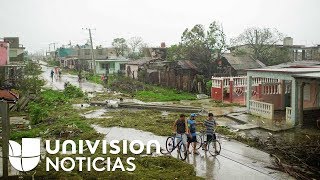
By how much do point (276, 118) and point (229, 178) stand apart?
10.5 metres

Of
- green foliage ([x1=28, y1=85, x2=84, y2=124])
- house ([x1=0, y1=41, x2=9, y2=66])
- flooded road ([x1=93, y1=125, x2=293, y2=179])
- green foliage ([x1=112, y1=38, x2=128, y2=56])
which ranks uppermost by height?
green foliage ([x1=112, y1=38, x2=128, y2=56])

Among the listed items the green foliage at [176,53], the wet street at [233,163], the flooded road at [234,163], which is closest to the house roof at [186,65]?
the green foliage at [176,53]

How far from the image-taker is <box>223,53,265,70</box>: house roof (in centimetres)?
3566

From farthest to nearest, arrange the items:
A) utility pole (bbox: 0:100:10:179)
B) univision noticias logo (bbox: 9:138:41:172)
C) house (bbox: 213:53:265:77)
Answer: house (bbox: 213:53:265:77), univision noticias logo (bbox: 9:138:41:172), utility pole (bbox: 0:100:10:179)

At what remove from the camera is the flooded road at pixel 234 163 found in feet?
36.2

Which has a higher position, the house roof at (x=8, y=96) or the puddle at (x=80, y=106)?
the house roof at (x=8, y=96)

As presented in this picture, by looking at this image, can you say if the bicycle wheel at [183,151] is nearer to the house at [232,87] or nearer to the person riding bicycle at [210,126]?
the person riding bicycle at [210,126]

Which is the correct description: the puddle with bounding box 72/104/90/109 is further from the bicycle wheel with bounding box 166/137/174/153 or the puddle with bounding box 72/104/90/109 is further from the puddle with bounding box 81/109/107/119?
the bicycle wheel with bounding box 166/137/174/153

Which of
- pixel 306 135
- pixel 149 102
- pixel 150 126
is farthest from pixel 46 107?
pixel 306 135

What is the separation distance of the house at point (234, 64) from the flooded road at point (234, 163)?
808 inches

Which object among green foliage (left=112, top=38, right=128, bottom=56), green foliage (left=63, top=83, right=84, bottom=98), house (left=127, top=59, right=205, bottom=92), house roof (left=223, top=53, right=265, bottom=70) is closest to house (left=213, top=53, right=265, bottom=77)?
house roof (left=223, top=53, right=265, bottom=70)

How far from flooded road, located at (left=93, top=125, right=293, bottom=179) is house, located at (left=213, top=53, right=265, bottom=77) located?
67.3 ft

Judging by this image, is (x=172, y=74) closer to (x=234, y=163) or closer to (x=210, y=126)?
(x=210, y=126)

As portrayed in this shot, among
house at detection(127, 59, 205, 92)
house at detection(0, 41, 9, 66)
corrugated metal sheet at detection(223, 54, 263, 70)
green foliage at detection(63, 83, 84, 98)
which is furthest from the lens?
house at detection(0, 41, 9, 66)
